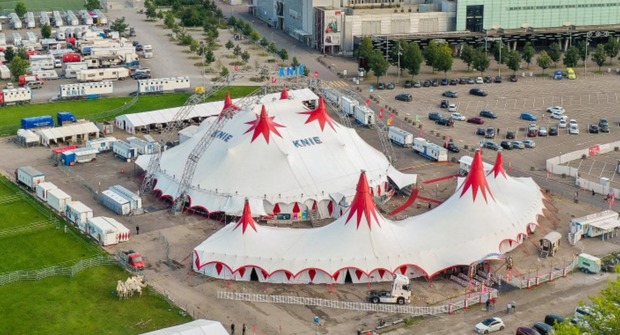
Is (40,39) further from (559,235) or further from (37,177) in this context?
(559,235)

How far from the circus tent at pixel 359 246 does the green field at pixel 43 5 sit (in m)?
132

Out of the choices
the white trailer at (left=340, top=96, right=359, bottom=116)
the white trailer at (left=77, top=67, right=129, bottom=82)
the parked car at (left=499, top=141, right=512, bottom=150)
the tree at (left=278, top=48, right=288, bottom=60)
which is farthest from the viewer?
the tree at (left=278, top=48, right=288, bottom=60)

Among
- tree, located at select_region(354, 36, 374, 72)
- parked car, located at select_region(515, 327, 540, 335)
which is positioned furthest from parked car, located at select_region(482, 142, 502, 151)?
parked car, located at select_region(515, 327, 540, 335)

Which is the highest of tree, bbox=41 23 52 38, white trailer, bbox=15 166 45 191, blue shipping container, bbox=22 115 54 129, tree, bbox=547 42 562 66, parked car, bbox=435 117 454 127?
tree, bbox=41 23 52 38

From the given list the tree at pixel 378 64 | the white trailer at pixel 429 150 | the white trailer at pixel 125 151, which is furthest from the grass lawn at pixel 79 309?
the tree at pixel 378 64

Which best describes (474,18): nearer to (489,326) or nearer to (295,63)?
(295,63)

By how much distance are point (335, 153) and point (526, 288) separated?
2374 centimetres

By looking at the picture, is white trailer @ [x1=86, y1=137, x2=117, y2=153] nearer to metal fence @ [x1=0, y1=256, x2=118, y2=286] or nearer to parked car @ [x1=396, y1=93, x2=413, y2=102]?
metal fence @ [x1=0, y1=256, x2=118, y2=286]

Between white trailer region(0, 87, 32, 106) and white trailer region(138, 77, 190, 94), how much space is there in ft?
46.2

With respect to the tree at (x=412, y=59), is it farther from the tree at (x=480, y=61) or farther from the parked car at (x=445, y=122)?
the parked car at (x=445, y=122)

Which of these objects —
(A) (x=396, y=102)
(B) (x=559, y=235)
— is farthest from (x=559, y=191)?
(A) (x=396, y=102)

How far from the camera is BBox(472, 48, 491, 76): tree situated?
135 metres

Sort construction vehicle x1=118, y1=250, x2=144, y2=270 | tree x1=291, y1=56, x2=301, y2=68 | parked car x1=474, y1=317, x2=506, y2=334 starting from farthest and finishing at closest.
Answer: tree x1=291, y1=56, x2=301, y2=68, construction vehicle x1=118, y1=250, x2=144, y2=270, parked car x1=474, y1=317, x2=506, y2=334

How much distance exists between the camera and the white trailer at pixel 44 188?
276ft
